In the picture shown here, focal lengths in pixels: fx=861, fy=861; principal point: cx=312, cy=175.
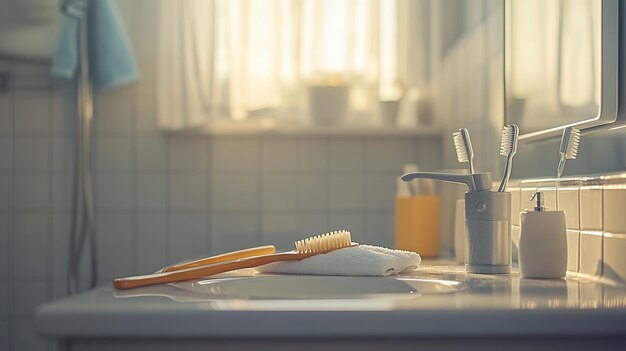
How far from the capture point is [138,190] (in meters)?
2.40

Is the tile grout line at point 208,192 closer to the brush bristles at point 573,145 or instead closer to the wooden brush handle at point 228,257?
the wooden brush handle at point 228,257

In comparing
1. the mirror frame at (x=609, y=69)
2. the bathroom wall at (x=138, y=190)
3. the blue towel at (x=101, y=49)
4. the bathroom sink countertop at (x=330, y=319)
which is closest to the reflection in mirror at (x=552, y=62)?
the mirror frame at (x=609, y=69)

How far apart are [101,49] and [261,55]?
432 millimetres

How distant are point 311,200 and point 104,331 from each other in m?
1.62

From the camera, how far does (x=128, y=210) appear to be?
2.40 m

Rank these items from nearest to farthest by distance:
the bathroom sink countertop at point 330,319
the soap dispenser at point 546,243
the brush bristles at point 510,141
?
the bathroom sink countertop at point 330,319 → the soap dispenser at point 546,243 → the brush bristles at point 510,141

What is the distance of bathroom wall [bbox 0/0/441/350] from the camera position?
239 cm

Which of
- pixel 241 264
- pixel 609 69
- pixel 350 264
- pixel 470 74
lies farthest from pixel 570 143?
pixel 470 74

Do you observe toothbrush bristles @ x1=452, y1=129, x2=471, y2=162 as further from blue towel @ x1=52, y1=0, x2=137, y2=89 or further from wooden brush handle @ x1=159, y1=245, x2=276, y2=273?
blue towel @ x1=52, y1=0, x2=137, y2=89

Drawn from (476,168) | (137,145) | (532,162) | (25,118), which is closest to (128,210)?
(137,145)

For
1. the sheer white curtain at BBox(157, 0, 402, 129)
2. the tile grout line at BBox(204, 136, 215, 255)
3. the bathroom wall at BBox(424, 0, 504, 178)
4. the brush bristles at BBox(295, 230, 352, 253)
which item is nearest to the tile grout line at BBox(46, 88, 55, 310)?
the sheer white curtain at BBox(157, 0, 402, 129)

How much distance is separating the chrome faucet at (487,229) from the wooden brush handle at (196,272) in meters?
0.24

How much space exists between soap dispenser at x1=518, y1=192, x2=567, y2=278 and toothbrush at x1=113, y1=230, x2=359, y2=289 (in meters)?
0.28

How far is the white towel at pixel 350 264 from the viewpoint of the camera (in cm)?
123
